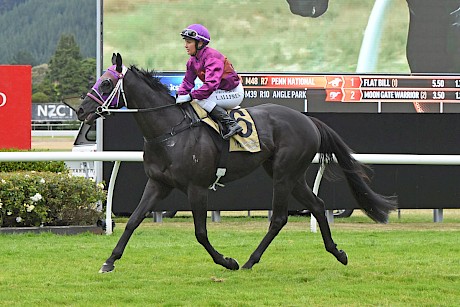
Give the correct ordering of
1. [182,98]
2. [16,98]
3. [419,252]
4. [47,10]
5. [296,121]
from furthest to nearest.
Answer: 1. [47,10]
2. [16,98]
3. [419,252]
4. [296,121]
5. [182,98]

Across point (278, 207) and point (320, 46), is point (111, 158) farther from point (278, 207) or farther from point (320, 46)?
point (320, 46)

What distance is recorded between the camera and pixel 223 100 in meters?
7.08

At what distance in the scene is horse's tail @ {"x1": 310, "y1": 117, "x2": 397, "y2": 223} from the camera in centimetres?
761

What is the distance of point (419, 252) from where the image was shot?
7996 mm

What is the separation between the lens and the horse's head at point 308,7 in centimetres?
1230

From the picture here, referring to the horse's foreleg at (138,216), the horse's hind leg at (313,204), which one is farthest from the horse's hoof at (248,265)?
the horse's foreleg at (138,216)

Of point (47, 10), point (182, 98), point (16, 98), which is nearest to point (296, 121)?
point (182, 98)

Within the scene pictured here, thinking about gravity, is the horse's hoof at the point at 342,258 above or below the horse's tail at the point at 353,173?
below

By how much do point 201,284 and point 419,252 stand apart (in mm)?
2524

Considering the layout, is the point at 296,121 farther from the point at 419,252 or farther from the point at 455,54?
the point at 455,54

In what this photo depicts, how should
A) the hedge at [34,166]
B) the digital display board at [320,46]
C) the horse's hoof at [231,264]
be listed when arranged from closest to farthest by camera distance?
1. the horse's hoof at [231,264]
2. the hedge at [34,166]
3. the digital display board at [320,46]

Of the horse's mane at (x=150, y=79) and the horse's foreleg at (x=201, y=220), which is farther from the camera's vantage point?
the horse's mane at (x=150, y=79)

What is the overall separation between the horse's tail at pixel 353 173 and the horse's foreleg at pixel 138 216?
4.75ft

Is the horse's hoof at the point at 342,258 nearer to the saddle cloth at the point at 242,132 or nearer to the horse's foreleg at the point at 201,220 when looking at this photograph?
the horse's foreleg at the point at 201,220
